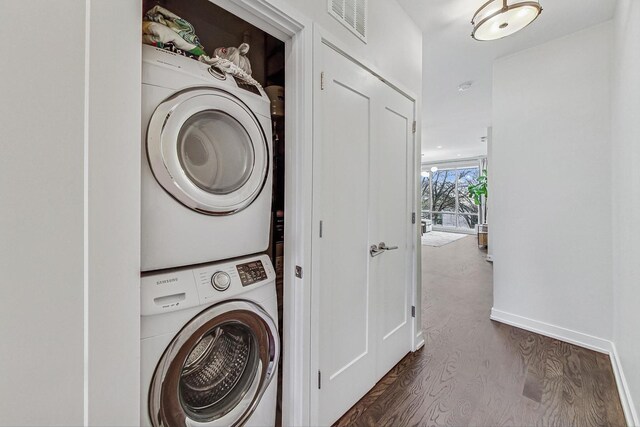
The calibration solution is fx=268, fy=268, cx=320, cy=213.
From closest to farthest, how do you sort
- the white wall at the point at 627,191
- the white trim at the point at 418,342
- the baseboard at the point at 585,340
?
the white wall at the point at 627,191 < the baseboard at the point at 585,340 < the white trim at the point at 418,342

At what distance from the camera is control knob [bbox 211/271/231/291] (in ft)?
3.50

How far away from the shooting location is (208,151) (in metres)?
1.13

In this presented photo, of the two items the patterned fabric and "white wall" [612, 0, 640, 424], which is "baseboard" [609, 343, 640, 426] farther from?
the patterned fabric

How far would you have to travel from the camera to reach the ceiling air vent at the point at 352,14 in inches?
56.9

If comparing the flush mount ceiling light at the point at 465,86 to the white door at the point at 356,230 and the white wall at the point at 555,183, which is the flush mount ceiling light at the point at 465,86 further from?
the white door at the point at 356,230

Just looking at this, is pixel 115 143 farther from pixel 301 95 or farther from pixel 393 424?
pixel 393 424

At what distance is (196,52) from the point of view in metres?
1.14

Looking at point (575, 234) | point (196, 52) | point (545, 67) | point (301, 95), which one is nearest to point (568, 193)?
point (575, 234)

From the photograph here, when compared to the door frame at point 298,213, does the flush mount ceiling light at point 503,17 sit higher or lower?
higher

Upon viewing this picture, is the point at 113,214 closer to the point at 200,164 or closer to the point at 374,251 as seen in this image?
the point at 200,164

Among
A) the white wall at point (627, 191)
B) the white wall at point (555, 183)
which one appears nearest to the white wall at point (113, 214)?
the white wall at point (627, 191)

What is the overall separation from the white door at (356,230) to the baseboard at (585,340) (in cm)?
124

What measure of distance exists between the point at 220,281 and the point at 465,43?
296 cm

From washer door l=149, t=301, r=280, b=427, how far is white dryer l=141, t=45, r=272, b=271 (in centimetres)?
26
